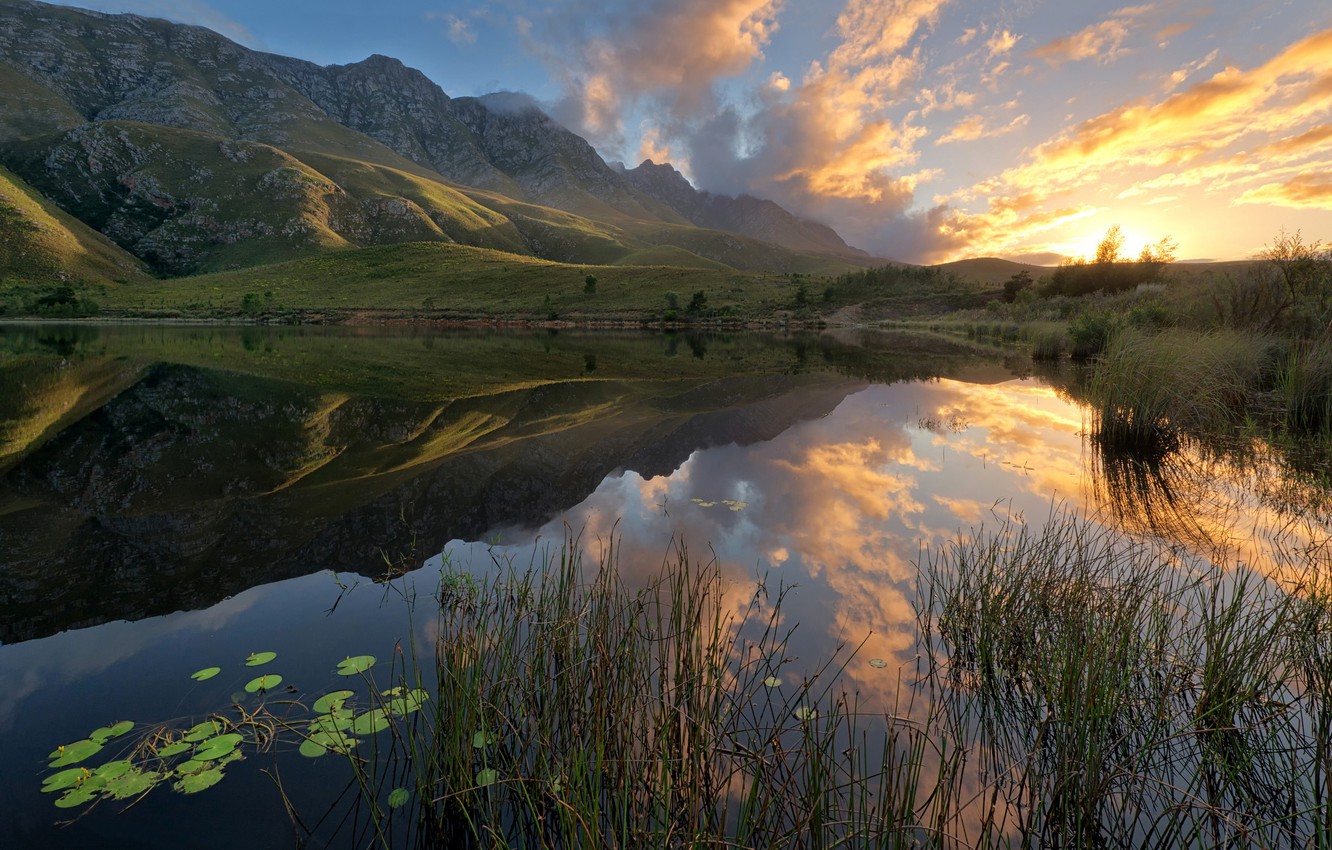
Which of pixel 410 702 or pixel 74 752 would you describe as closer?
pixel 74 752

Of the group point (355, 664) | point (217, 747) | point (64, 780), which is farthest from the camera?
point (355, 664)

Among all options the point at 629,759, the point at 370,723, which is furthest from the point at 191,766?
the point at 629,759

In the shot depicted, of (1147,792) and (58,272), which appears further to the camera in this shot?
(58,272)

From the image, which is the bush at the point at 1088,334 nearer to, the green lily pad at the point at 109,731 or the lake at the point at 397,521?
the lake at the point at 397,521

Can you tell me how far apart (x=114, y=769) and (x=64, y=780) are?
24cm

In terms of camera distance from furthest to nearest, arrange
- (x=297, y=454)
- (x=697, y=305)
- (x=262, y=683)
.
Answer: (x=697, y=305) < (x=297, y=454) < (x=262, y=683)

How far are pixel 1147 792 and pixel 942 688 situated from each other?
141 centimetres

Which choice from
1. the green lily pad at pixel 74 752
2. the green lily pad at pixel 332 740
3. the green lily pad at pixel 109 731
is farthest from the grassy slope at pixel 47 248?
the green lily pad at pixel 332 740

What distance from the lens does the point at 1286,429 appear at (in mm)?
13258

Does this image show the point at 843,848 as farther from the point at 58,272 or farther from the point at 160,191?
the point at 160,191

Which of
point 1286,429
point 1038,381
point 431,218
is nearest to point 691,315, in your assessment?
point 1038,381

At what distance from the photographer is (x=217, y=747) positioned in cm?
409

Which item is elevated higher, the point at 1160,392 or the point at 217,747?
the point at 1160,392

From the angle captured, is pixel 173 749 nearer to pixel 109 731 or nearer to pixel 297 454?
pixel 109 731
